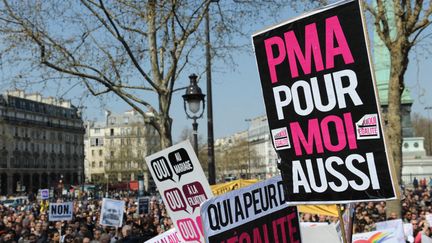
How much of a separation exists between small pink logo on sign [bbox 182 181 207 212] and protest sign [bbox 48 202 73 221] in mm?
10433

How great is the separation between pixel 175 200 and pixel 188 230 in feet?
1.13

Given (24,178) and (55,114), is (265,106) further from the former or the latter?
(55,114)

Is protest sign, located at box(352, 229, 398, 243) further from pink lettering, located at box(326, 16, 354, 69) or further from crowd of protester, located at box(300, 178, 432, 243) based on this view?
pink lettering, located at box(326, 16, 354, 69)

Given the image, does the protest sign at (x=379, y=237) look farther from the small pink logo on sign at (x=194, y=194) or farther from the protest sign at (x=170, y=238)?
the small pink logo on sign at (x=194, y=194)

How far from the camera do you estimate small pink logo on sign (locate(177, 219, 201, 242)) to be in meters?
6.06

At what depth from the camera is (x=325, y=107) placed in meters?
3.53

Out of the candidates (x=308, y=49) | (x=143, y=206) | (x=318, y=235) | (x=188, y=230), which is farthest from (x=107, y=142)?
(x=308, y=49)

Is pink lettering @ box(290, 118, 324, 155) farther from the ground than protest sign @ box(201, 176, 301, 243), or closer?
farther from the ground

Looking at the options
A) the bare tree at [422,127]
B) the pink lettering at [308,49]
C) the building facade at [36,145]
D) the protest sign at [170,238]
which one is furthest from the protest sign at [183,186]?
the bare tree at [422,127]

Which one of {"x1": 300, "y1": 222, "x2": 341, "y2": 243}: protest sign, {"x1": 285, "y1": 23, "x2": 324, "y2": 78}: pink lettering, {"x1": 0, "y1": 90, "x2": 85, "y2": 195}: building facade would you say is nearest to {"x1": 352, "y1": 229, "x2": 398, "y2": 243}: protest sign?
{"x1": 300, "y1": 222, "x2": 341, "y2": 243}: protest sign

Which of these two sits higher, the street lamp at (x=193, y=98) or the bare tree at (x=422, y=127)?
the bare tree at (x=422, y=127)

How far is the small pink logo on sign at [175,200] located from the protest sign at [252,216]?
1.67 meters

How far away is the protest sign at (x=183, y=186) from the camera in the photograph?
5977mm

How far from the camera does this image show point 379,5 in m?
11.6
